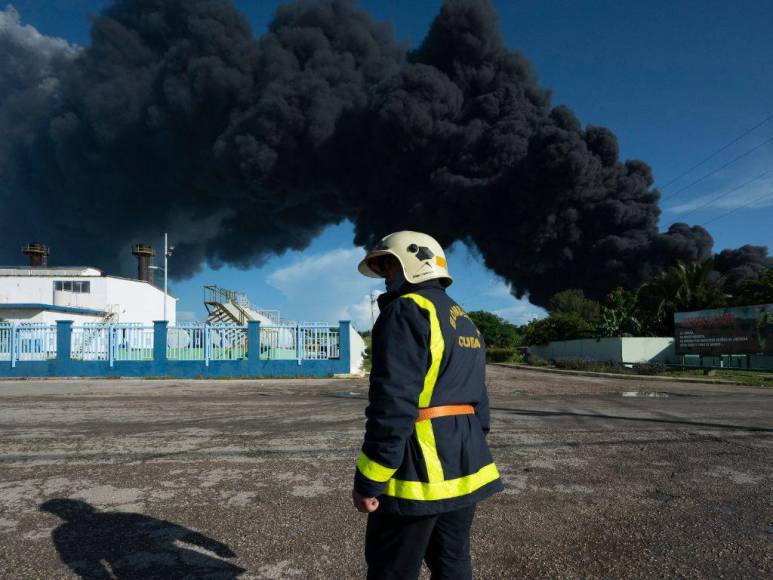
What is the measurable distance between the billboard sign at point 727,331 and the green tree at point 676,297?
7.48 meters

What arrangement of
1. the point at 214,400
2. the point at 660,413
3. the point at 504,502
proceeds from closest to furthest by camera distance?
the point at 504,502, the point at 660,413, the point at 214,400

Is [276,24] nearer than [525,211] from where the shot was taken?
No

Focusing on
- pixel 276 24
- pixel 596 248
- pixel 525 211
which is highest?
pixel 276 24

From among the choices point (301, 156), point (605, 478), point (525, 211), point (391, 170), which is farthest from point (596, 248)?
point (605, 478)

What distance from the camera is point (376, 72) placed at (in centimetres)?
6800

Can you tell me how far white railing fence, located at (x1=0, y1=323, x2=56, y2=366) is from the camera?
19266mm

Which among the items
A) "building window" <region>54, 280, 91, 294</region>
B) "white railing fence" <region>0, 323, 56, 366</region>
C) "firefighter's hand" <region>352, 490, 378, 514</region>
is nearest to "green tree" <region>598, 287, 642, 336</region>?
"white railing fence" <region>0, 323, 56, 366</region>

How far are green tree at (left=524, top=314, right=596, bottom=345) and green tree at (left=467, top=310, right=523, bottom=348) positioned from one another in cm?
1878

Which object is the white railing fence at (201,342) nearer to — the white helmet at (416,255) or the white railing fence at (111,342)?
the white railing fence at (111,342)

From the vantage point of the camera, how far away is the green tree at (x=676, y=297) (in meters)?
29.5

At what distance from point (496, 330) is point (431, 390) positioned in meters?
62.2

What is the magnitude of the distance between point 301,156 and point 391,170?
1012cm

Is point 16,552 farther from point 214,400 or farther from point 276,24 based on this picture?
point 276,24

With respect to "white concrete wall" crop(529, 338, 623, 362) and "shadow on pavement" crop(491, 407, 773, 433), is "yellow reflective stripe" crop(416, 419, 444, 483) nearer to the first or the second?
"shadow on pavement" crop(491, 407, 773, 433)
